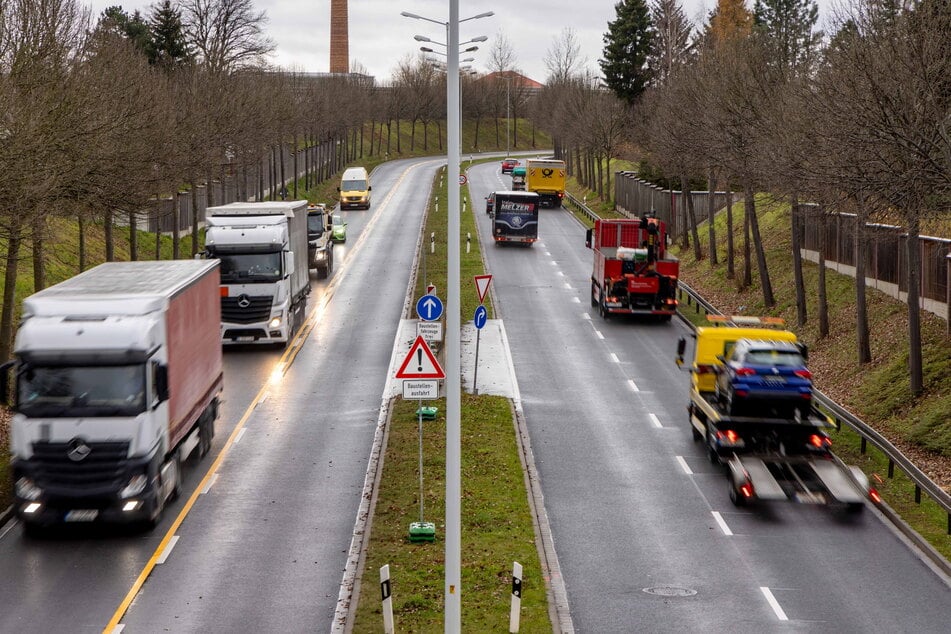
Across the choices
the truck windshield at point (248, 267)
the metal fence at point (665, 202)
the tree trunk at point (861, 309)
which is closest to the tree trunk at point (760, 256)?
the tree trunk at point (861, 309)

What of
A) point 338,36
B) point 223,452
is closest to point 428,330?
point 223,452

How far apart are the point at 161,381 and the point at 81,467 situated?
73.7 inches

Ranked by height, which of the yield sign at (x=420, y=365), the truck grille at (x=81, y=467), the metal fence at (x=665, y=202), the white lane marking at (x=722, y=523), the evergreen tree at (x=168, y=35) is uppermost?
the evergreen tree at (x=168, y=35)

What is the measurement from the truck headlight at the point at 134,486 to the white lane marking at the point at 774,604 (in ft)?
32.5

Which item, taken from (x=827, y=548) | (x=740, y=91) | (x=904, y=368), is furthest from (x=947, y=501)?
(x=740, y=91)

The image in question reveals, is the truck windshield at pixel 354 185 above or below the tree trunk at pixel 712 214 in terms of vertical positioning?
above

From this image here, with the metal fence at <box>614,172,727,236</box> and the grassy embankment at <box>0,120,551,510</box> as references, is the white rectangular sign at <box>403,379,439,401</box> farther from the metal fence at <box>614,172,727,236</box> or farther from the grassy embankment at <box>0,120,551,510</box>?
the metal fence at <box>614,172,727,236</box>

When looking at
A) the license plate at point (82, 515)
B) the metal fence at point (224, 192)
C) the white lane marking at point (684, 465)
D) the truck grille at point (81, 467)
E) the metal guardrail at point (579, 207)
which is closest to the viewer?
the truck grille at point (81, 467)

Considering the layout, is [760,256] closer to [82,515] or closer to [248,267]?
[248,267]

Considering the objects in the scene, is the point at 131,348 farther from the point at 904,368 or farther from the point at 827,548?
the point at 904,368

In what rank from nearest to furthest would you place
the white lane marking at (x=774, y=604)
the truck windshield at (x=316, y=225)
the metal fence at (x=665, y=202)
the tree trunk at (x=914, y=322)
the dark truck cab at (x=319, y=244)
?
the white lane marking at (x=774, y=604) < the tree trunk at (x=914, y=322) < the dark truck cab at (x=319, y=244) < the truck windshield at (x=316, y=225) < the metal fence at (x=665, y=202)

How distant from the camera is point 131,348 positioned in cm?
1822

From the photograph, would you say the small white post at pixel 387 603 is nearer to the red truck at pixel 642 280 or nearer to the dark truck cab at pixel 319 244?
the red truck at pixel 642 280

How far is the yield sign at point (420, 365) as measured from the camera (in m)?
17.1
